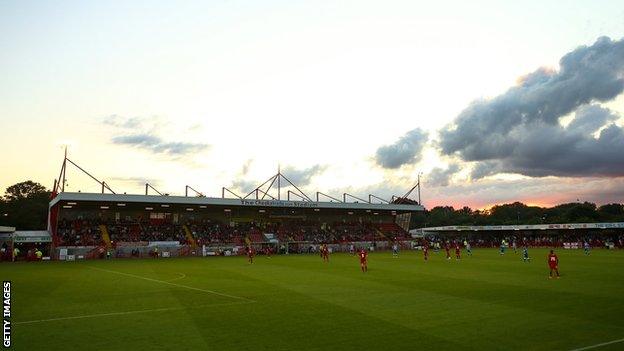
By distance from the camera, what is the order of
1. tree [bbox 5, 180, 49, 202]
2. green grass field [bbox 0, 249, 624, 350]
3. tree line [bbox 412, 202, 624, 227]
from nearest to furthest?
1. green grass field [bbox 0, 249, 624, 350]
2. tree [bbox 5, 180, 49, 202]
3. tree line [bbox 412, 202, 624, 227]

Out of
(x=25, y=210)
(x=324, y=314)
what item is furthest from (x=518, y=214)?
(x=324, y=314)

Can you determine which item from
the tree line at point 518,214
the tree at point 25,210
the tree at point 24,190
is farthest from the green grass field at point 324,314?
the tree line at point 518,214

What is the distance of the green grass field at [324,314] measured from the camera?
1161 cm

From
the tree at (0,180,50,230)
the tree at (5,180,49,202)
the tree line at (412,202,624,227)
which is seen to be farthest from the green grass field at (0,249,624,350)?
the tree line at (412,202,624,227)

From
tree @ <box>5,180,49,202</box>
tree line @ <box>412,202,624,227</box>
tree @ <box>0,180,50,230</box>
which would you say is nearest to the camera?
tree @ <box>0,180,50,230</box>

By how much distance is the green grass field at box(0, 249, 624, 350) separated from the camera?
1161cm

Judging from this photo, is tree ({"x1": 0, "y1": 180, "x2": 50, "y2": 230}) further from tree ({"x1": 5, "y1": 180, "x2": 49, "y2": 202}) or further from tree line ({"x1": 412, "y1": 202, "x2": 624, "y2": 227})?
tree line ({"x1": 412, "y1": 202, "x2": 624, "y2": 227})

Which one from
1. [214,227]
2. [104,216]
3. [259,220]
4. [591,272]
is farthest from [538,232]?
[104,216]

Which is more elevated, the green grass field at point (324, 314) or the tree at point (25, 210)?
the tree at point (25, 210)

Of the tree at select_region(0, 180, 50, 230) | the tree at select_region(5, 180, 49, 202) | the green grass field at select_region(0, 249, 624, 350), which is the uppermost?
the tree at select_region(5, 180, 49, 202)

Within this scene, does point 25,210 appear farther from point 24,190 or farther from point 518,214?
point 518,214

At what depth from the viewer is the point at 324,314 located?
1539 cm

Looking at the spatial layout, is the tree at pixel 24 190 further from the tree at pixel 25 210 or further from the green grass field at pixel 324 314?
the green grass field at pixel 324 314

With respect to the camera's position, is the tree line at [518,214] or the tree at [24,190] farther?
the tree line at [518,214]
